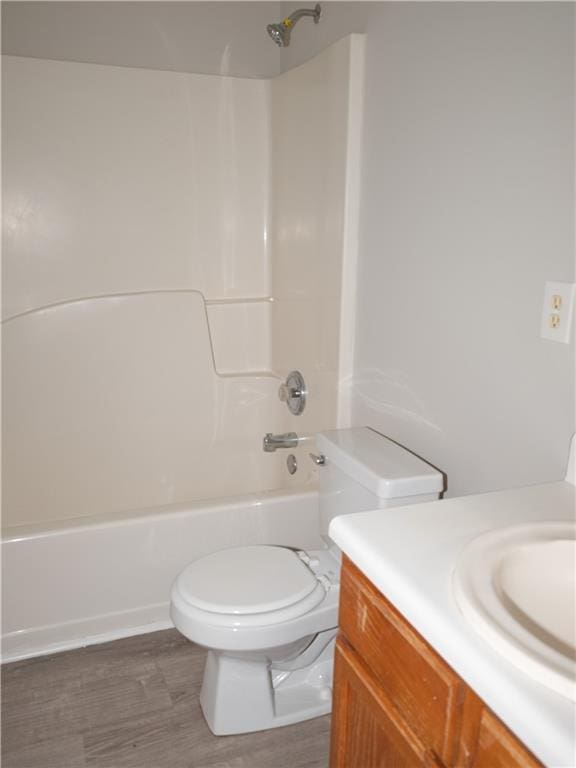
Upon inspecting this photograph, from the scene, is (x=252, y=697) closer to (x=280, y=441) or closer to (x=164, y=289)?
(x=280, y=441)

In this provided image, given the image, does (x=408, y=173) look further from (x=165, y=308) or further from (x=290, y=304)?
(x=165, y=308)

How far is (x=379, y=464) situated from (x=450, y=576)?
0.68 metres

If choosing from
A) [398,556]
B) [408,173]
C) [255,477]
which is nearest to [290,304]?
[255,477]

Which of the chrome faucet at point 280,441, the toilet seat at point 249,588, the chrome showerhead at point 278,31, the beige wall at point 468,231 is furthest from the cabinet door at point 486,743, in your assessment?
the chrome showerhead at point 278,31

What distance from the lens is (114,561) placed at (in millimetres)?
1893

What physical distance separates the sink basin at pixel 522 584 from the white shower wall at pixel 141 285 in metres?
1.27

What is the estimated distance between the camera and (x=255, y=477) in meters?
2.60

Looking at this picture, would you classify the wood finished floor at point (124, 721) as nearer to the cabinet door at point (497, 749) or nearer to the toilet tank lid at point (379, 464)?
the toilet tank lid at point (379, 464)

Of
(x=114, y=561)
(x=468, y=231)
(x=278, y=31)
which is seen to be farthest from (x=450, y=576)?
(x=278, y=31)

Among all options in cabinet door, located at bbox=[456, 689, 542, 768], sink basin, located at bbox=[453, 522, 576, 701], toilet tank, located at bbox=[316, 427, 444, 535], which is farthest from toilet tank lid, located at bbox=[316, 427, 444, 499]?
cabinet door, located at bbox=[456, 689, 542, 768]

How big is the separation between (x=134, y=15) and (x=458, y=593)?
93.7 inches

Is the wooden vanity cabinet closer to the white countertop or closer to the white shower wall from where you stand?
the white countertop

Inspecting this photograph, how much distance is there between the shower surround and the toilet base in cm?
42

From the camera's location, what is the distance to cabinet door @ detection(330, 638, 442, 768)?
850 millimetres
